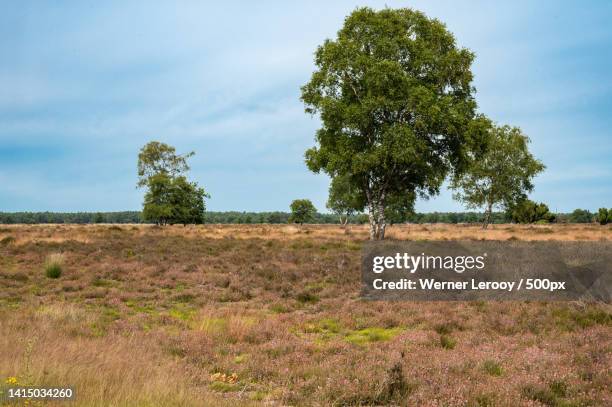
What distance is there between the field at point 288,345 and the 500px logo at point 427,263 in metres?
2.11

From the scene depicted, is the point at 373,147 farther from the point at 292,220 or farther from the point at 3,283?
the point at 292,220

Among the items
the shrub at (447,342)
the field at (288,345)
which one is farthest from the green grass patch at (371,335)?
the shrub at (447,342)

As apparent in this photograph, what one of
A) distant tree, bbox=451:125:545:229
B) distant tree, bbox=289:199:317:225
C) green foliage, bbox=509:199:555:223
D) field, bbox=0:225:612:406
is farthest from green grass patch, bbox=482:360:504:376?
distant tree, bbox=289:199:317:225

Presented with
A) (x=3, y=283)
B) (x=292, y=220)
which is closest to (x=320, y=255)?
(x=3, y=283)

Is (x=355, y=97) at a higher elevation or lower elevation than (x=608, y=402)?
higher

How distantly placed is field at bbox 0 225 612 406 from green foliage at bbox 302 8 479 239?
1361 centimetres

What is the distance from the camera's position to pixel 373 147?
31250mm

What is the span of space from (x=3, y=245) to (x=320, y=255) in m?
22.3

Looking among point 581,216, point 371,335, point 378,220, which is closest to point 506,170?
point 378,220

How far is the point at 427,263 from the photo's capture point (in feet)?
67.5

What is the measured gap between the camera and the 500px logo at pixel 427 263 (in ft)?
64.8

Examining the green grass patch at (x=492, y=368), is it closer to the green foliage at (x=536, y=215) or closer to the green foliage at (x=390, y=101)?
the green foliage at (x=390, y=101)

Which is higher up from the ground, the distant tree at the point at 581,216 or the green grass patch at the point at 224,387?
the distant tree at the point at 581,216

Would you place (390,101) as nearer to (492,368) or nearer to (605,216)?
(492,368)
